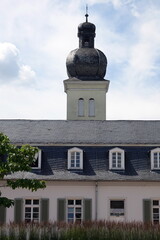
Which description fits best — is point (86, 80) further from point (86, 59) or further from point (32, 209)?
point (32, 209)

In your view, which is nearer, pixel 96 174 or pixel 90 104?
pixel 96 174

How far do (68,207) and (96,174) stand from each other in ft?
8.32

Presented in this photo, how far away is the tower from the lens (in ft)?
186

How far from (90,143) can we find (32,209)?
559 cm

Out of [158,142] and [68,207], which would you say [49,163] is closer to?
[68,207]

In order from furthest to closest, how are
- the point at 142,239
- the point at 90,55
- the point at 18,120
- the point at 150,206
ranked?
the point at 90,55 < the point at 18,120 < the point at 150,206 < the point at 142,239

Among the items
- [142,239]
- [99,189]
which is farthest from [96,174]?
[142,239]

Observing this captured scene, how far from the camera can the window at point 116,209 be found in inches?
1425

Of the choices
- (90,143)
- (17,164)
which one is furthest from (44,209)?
(17,164)

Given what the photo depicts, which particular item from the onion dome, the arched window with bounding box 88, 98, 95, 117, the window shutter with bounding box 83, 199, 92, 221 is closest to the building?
the window shutter with bounding box 83, 199, 92, 221

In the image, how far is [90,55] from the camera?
56625 millimetres

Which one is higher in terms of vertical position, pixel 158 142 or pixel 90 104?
pixel 90 104

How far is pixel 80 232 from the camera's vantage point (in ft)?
85.3

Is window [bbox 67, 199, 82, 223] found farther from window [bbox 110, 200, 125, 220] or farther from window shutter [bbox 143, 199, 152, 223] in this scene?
window shutter [bbox 143, 199, 152, 223]
